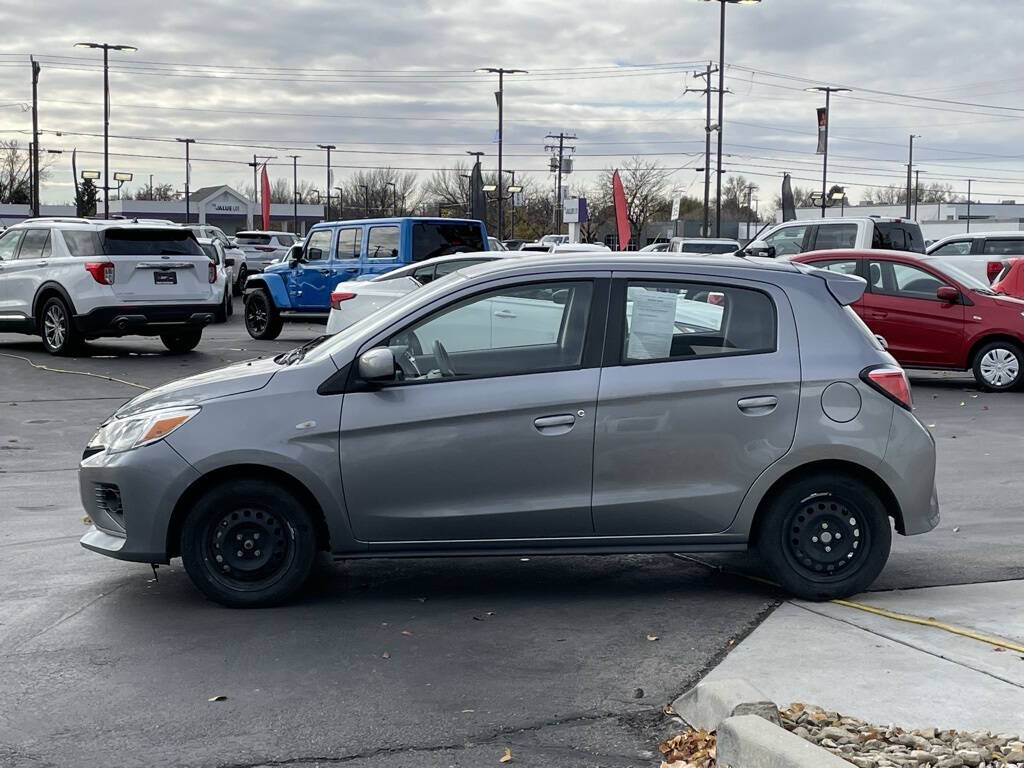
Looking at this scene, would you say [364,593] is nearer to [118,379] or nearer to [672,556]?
[672,556]

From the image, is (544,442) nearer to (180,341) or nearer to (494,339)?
(494,339)

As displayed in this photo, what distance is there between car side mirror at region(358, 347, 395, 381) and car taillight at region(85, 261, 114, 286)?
1296 centimetres

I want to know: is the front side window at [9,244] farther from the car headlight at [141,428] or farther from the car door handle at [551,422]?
the car door handle at [551,422]

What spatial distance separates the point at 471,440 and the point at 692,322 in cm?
123

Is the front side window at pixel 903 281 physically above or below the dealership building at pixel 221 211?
below

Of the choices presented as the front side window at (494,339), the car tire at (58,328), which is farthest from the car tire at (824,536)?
the car tire at (58,328)

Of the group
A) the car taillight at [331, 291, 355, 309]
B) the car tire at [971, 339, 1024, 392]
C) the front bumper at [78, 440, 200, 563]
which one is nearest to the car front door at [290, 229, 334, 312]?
the car taillight at [331, 291, 355, 309]

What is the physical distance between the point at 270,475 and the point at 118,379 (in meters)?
10.7

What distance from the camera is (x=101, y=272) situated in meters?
18.0

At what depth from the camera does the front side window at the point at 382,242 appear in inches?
828

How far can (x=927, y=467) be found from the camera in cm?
634

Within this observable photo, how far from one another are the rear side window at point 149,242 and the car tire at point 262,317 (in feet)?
11.9

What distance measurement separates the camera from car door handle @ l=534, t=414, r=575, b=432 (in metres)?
6.08

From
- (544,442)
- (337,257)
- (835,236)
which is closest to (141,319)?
(337,257)
